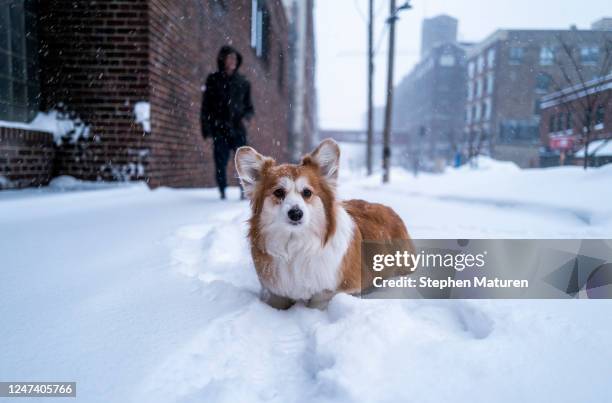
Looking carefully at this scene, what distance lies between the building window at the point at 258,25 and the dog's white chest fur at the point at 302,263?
8.62 meters

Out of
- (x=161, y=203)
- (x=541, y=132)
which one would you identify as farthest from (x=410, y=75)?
(x=161, y=203)

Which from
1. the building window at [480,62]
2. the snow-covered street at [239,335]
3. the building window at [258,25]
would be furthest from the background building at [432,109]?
the snow-covered street at [239,335]

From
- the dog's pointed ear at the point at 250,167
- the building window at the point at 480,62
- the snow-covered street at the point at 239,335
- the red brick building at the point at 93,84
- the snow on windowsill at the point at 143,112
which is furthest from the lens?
the building window at the point at 480,62

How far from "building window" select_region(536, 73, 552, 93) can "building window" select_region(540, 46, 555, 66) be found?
0.55ft

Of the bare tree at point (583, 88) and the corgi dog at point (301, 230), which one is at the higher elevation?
the bare tree at point (583, 88)

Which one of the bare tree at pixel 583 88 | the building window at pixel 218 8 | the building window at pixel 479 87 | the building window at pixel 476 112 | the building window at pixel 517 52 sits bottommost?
the bare tree at pixel 583 88

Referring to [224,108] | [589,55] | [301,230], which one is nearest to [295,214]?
[301,230]

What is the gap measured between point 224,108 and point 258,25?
5.65 metres

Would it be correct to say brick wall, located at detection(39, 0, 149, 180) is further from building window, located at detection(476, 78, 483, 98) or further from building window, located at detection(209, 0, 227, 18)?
building window, located at detection(476, 78, 483, 98)

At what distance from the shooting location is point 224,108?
5453 mm

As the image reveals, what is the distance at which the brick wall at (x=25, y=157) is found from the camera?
3.93m

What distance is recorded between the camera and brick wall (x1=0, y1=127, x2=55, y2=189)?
3.93m

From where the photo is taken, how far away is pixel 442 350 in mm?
1485

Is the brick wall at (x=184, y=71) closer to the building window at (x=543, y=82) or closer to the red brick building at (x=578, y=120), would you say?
the building window at (x=543, y=82)
